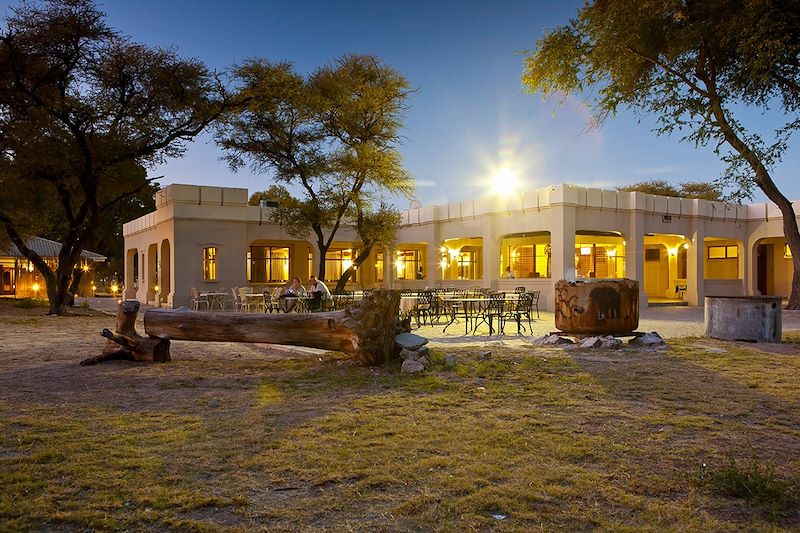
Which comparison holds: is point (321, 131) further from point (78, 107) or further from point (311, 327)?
point (311, 327)

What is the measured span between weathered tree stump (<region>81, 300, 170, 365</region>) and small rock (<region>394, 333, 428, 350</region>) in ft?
10.8

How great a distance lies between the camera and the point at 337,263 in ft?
98.7

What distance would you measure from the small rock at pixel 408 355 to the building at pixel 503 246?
37.4 ft

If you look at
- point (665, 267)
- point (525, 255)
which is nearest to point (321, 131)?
point (525, 255)

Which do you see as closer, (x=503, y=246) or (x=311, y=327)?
(x=311, y=327)

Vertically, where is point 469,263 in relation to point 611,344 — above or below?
above


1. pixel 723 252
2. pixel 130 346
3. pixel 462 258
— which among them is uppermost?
pixel 723 252

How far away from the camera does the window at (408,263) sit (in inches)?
1228

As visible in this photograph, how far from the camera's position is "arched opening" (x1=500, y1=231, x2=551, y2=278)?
26.5 meters

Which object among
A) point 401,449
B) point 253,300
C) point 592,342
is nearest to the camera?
point 401,449

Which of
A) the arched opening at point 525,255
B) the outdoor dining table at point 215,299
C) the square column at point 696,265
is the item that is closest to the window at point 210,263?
the outdoor dining table at point 215,299

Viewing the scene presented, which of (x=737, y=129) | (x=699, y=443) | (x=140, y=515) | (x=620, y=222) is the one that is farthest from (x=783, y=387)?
(x=620, y=222)

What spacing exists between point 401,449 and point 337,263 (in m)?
26.1

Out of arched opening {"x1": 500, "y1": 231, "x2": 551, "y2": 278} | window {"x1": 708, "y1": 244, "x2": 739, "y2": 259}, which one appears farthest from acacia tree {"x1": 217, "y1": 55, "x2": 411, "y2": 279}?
window {"x1": 708, "y1": 244, "x2": 739, "y2": 259}
